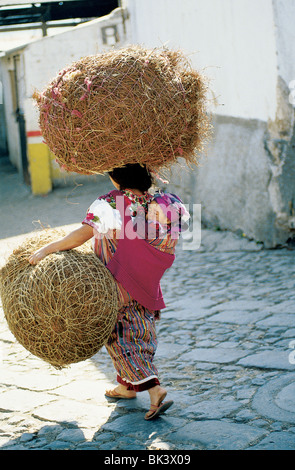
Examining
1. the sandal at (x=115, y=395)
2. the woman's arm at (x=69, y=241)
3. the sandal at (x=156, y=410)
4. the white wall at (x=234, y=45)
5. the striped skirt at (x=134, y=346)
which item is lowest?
the sandal at (x=115, y=395)

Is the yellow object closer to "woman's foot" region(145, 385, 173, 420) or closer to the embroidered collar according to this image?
the embroidered collar

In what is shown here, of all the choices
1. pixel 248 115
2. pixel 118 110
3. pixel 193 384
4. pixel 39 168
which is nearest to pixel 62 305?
pixel 118 110

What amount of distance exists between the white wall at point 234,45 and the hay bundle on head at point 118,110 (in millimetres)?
2413

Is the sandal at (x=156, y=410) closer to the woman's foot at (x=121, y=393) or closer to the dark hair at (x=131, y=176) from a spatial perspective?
the woman's foot at (x=121, y=393)

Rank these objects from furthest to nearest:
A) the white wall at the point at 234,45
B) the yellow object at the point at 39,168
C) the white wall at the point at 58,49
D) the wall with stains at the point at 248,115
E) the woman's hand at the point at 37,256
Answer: the yellow object at the point at 39,168 < the white wall at the point at 58,49 < the white wall at the point at 234,45 < the wall with stains at the point at 248,115 < the woman's hand at the point at 37,256

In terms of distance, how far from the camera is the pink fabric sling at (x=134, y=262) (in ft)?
10.7

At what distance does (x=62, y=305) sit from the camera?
295 centimetres

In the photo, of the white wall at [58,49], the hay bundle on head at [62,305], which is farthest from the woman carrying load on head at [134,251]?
the white wall at [58,49]

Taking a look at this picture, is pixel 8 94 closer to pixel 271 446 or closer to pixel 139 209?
pixel 139 209

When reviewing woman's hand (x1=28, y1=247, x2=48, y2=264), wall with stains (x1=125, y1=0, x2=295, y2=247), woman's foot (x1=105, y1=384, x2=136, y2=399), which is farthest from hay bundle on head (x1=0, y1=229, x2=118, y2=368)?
wall with stains (x1=125, y1=0, x2=295, y2=247)

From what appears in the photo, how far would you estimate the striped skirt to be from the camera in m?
3.27

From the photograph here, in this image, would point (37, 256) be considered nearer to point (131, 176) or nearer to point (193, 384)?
point (131, 176)

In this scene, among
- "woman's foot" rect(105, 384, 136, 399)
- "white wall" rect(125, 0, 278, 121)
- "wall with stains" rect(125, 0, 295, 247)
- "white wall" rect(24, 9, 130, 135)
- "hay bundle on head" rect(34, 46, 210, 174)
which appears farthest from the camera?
"white wall" rect(24, 9, 130, 135)
